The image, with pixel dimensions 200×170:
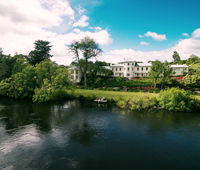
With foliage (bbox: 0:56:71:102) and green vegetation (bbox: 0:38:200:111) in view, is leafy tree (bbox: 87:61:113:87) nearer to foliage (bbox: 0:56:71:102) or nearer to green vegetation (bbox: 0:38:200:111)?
green vegetation (bbox: 0:38:200:111)

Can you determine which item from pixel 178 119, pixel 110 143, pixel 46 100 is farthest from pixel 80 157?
pixel 46 100

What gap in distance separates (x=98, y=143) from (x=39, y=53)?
56.6 metres

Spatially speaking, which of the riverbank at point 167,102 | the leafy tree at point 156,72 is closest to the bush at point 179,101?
the riverbank at point 167,102

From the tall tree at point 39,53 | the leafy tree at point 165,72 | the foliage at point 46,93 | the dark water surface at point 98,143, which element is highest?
the tall tree at point 39,53

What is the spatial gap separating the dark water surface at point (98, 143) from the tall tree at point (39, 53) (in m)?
42.8

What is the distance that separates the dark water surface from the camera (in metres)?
10.6

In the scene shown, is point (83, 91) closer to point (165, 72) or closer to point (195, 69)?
point (165, 72)

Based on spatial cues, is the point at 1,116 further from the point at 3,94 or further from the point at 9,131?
the point at 3,94

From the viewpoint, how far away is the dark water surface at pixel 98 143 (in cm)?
1057

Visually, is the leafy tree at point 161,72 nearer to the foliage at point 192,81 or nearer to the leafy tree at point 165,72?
the leafy tree at point 165,72

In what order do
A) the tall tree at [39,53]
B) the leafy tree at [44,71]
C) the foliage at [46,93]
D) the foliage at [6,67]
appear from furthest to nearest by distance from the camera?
the tall tree at [39,53]
the foliage at [6,67]
the leafy tree at [44,71]
the foliage at [46,93]

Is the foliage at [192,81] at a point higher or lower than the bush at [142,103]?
higher

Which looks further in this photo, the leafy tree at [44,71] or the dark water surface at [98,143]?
the leafy tree at [44,71]

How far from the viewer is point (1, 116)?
70.0 feet
